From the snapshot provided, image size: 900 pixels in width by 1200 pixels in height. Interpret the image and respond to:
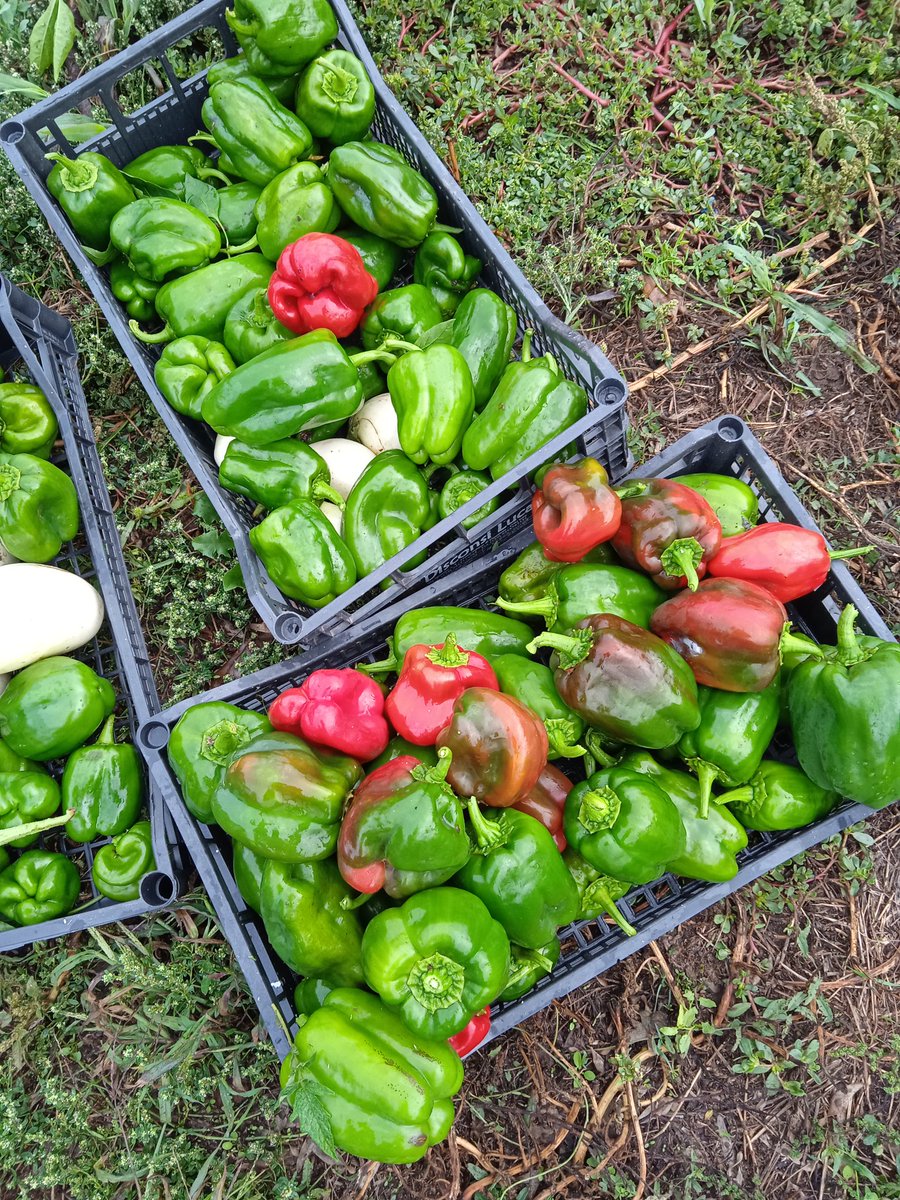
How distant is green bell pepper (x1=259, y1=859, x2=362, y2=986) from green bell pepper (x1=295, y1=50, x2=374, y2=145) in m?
2.73

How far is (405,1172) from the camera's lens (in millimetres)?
3035

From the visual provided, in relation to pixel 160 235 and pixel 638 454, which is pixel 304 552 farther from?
pixel 638 454

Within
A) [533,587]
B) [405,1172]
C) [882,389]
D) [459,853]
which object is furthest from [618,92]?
[405,1172]

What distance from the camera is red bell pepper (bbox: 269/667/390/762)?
2584 millimetres

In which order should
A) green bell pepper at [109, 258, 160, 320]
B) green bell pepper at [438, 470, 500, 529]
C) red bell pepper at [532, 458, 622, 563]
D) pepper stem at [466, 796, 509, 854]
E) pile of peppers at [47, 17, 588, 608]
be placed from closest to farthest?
pepper stem at [466, 796, 509, 854] → red bell pepper at [532, 458, 622, 563] → pile of peppers at [47, 17, 588, 608] → green bell pepper at [438, 470, 500, 529] → green bell pepper at [109, 258, 160, 320]

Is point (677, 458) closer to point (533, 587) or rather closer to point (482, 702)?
point (533, 587)

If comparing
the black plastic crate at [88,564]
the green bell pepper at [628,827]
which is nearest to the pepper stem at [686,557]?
the green bell pepper at [628,827]

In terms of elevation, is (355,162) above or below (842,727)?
above

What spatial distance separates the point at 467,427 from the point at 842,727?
1577 millimetres

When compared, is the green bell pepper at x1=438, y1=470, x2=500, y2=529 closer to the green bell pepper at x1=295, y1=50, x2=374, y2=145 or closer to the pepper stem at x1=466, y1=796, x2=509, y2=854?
the pepper stem at x1=466, y1=796, x2=509, y2=854

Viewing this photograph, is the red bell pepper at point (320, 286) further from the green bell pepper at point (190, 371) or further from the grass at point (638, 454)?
the grass at point (638, 454)

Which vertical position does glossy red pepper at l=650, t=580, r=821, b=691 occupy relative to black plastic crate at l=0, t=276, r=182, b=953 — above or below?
below

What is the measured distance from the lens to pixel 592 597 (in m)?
2.71

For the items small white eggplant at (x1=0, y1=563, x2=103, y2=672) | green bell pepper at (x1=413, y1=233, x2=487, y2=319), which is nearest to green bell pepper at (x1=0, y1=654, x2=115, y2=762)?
small white eggplant at (x1=0, y1=563, x2=103, y2=672)
